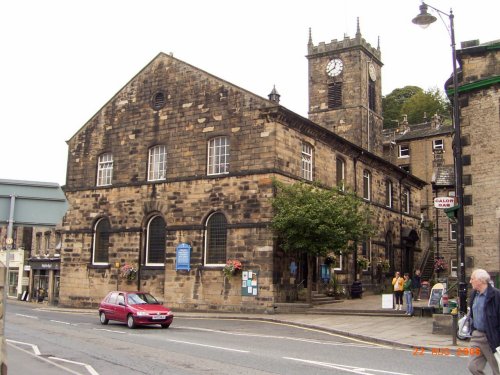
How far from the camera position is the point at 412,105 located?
70750mm

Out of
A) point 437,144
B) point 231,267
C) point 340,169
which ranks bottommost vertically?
point 231,267

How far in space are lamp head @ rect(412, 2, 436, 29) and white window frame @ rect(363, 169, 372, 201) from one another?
68.0 feet

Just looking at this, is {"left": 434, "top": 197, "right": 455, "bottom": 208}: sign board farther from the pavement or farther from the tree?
the tree

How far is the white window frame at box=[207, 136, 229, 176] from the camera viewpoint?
1115 inches

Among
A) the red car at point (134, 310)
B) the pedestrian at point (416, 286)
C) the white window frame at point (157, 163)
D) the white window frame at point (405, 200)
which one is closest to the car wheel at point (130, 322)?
the red car at point (134, 310)

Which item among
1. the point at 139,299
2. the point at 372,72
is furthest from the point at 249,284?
the point at 372,72

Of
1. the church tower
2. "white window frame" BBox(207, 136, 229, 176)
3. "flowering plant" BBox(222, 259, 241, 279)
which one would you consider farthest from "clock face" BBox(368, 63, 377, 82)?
"flowering plant" BBox(222, 259, 241, 279)

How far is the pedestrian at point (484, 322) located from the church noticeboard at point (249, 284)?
1828 centimetres

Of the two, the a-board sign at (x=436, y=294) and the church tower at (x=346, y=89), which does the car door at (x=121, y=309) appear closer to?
the a-board sign at (x=436, y=294)

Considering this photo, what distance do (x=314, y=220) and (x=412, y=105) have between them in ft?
168

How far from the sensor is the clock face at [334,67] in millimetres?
50156

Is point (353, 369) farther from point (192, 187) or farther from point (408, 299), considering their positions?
point (192, 187)

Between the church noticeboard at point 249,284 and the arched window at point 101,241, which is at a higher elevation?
the arched window at point 101,241

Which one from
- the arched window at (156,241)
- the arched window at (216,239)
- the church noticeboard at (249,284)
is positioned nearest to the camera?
the church noticeboard at (249,284)
